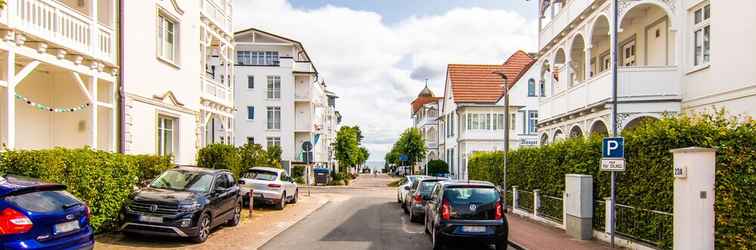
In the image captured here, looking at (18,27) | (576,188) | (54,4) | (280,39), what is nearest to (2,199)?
(18,27)

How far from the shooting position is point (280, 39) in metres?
54.1

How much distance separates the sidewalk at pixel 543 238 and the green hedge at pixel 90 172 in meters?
8.81

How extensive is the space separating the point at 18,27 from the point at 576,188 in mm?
12368

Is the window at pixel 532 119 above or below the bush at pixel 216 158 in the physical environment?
above

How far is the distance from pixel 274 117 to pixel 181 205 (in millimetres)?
41879

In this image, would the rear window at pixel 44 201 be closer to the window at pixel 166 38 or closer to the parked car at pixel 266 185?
the window at pixel 166 38

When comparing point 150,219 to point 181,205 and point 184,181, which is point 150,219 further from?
point 184,181

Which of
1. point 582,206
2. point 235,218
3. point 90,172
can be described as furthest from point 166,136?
point 582,206

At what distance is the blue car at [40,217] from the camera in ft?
22.0

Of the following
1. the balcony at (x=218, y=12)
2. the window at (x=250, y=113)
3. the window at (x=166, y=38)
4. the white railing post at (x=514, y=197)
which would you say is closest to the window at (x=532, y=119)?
the window at (x=250, y=113)

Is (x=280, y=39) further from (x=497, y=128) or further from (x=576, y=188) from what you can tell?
(x=576, y=188)

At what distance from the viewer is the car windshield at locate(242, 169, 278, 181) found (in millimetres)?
22641

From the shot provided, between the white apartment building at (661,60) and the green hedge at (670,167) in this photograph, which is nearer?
the green hedge at (670,167)

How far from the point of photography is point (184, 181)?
13805 millimetres
